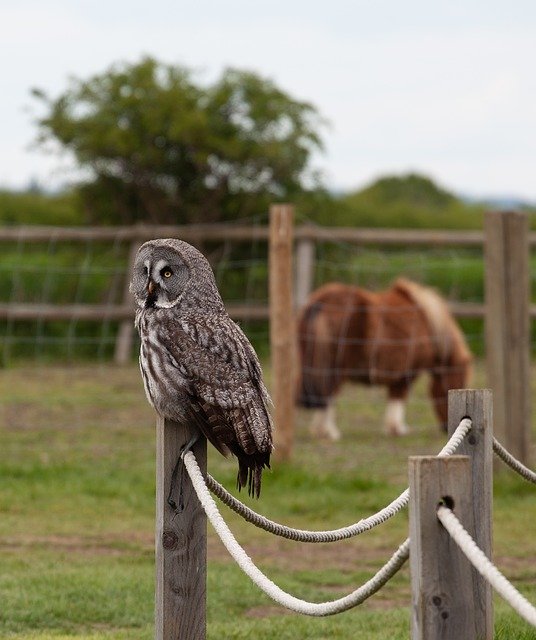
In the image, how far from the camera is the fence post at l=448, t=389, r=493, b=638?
13.4 ft

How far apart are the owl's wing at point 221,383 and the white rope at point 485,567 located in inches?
55.5

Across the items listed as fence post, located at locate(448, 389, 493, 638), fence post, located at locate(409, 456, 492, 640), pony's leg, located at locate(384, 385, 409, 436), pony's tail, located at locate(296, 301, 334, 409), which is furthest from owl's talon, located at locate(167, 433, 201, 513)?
pony's leg, located at locate(384, 385, 409, 436)

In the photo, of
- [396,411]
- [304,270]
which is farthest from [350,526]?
[304,270]

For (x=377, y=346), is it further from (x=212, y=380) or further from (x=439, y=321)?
(x=212, y=380)

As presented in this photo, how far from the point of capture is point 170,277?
4.31 meters

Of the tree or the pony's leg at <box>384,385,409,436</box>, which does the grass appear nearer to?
the pony's leg at <box>384,385,409,436</box>

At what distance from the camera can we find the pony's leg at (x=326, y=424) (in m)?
10.6

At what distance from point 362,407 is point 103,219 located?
4.68 metres

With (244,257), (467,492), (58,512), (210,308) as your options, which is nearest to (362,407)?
(244,257)

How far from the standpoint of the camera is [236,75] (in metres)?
15.0

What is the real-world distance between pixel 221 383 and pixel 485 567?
1.70 m

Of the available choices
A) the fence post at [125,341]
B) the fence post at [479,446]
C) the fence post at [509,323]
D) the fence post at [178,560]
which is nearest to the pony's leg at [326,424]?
the fence post at [509,323]

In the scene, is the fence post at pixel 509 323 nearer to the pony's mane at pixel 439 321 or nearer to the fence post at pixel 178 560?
the pony's mane at pixel 439 321

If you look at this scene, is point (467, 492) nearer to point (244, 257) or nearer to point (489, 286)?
point (489, 286)
